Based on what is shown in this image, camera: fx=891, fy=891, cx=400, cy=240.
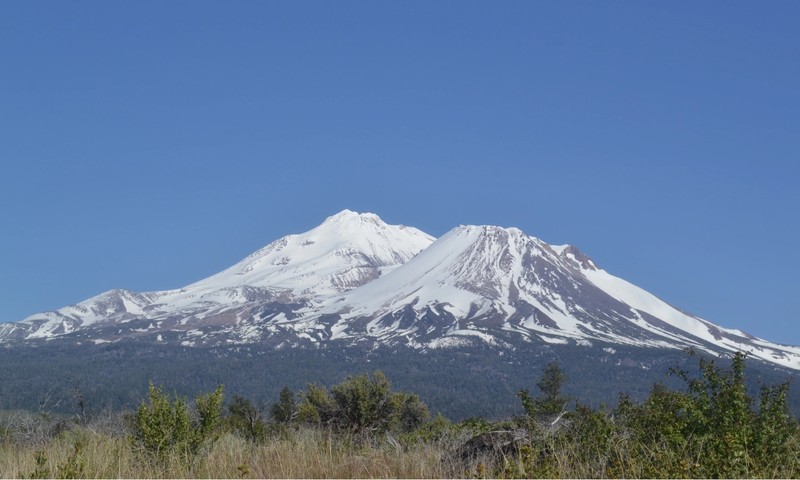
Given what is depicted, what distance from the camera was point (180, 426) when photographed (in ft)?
42.4

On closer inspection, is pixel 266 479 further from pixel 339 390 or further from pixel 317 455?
pixel 339 390

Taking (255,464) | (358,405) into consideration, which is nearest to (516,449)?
(255,464)

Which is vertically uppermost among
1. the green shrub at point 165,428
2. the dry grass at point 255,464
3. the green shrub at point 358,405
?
the green shrub at point 165,428

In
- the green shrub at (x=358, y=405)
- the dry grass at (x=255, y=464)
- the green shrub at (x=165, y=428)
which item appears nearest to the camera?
the dry grass at (x=255, y=464)

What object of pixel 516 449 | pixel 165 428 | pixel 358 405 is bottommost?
pixel 358 405

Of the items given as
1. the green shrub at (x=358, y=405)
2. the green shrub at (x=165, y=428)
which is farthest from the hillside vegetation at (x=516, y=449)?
the green shrub at (x=358, y=405)

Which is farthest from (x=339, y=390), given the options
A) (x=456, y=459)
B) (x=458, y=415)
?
(x=458, y=415)

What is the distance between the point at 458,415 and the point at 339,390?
142 metres

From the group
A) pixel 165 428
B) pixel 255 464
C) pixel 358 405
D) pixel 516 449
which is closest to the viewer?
pixel 255 464

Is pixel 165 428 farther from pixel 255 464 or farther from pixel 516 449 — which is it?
pixel 516 449

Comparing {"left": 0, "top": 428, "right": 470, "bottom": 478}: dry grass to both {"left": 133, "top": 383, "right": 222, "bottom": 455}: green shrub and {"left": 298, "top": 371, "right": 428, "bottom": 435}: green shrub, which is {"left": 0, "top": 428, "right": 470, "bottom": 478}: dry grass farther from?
{"left": 298, "top": 371, "right": 428, "bottom": 435}: green shrub

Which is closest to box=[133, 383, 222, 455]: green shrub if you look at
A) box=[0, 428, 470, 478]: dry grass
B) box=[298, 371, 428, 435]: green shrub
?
box=[0, 428, 470, 478]: dry grass

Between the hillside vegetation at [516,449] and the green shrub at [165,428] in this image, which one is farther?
the green shrub at [165,428]

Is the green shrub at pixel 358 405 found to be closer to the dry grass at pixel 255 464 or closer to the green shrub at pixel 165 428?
the green shrub at pixel 165 428
